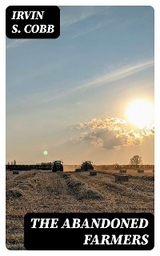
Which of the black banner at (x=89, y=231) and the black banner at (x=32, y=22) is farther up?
the black banner at (x=32, y=22)

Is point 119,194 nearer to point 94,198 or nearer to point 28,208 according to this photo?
point 94,198

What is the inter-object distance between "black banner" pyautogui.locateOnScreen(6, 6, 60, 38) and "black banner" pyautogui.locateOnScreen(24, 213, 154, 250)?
357 centimetres

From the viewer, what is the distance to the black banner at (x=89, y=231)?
8750 millimetres

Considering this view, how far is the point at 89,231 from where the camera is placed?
29.3 ft

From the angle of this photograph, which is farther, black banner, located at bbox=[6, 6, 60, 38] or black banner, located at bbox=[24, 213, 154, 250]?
black banner, located at bbox=[6, 6, 60, 38]

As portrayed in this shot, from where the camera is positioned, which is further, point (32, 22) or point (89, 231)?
point (32, 22)

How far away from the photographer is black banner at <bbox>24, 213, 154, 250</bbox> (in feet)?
28.7

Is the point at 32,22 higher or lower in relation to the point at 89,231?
higher

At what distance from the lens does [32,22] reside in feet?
31.5

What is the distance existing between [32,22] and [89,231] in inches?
165

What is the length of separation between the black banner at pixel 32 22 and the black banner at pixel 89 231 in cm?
357
